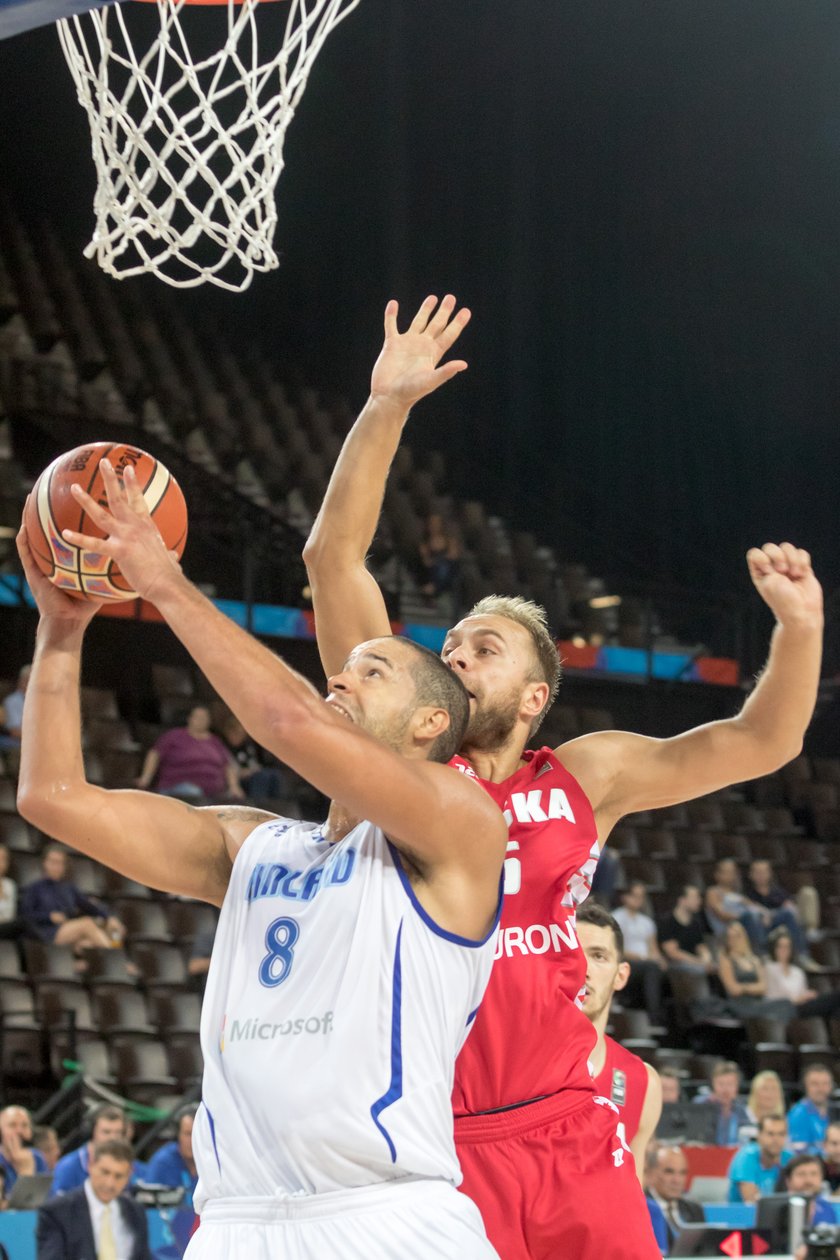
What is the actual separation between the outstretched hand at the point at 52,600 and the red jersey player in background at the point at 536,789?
70 centimetres

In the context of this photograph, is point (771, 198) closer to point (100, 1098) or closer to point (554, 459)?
point (554, 459)

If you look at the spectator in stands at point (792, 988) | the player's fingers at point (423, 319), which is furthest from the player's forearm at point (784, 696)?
the spectator in stands at point (792, 988)

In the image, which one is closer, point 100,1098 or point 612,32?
point 100,1098

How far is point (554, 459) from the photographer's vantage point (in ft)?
54.6

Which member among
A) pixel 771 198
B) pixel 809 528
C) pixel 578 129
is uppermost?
pixel 578 129

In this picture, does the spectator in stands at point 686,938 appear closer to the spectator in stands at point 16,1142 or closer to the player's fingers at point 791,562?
the spectator in stands at point 16,1142

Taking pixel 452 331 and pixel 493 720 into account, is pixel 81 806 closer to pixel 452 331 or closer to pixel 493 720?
pixel 493 720

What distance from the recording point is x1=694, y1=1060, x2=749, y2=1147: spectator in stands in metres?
9.35

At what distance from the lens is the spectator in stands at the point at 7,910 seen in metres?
9.26

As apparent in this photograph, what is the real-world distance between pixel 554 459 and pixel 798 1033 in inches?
275

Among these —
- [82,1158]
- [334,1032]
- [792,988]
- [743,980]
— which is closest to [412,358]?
[334,1032]

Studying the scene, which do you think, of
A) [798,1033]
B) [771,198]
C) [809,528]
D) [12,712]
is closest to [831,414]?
[809,528]

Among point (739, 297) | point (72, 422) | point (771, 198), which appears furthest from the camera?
point (739, 297)

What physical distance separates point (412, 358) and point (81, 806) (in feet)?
4.22
